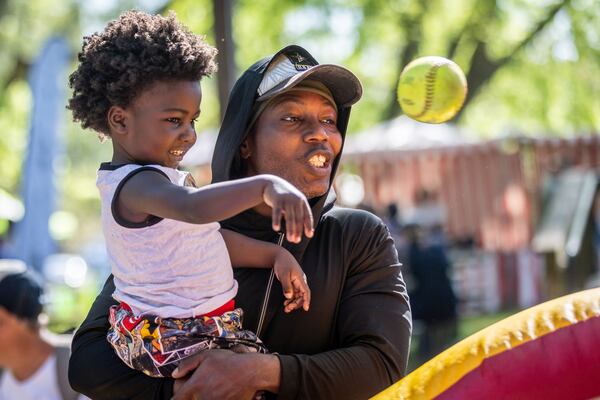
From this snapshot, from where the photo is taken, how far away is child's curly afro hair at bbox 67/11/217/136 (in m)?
2.90

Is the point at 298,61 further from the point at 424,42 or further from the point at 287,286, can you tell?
the point at 424,42

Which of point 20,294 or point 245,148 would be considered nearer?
point 245,148

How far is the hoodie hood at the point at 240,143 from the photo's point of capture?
3291 millimetres

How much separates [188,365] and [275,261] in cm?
42

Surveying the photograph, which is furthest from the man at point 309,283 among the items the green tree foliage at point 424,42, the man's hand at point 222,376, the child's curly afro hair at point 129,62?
the green tree foliage at point 424,42

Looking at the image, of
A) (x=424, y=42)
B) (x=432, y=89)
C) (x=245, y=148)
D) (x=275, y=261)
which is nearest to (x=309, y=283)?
(x=275, y=261)

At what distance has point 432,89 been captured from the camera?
12.1 ft

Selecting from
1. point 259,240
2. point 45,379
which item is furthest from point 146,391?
point 45,379

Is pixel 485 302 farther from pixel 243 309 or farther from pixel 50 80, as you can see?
A: pixel 243 309

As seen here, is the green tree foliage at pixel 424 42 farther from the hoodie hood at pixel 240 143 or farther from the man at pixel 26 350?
the hoodie hood at pixel 240 143

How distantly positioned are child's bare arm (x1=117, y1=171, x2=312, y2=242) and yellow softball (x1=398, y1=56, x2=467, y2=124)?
4.31 feet

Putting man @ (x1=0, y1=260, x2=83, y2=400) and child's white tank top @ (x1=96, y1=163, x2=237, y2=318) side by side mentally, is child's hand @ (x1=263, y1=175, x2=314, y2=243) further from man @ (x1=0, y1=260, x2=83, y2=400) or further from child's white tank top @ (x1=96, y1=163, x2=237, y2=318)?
man @ (x1=0, y1=260, x2=83, y2=400)

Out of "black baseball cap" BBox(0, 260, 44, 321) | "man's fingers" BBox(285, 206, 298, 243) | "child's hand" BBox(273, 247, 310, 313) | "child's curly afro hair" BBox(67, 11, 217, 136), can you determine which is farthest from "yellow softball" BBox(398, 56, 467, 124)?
"black baseball cap" BBox(0, 260, 44, 321)

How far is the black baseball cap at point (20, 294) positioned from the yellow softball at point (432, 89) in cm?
232
